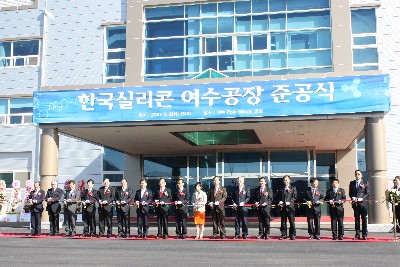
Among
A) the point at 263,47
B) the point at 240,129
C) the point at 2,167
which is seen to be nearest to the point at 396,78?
the point at 263,47

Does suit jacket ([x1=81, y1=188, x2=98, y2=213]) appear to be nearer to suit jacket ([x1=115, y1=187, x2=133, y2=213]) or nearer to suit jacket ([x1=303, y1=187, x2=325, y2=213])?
suit jacket ([x1=115, y1=187, x2=133, y2=213])

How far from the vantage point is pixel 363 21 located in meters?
24.1

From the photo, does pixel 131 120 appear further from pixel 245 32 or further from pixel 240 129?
pixel 245 32

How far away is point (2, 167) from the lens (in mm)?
27328

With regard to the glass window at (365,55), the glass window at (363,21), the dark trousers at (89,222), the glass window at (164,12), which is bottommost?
the dark trousers at (89,222)

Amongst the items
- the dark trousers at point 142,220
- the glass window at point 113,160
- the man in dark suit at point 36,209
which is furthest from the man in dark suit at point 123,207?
the glass window at point 113,160

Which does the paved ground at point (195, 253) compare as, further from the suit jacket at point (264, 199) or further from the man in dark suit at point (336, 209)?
the suit jacket at point (264, 199)

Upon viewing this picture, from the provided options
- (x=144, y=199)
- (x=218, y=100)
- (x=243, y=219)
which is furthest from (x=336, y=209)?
(x=144, y=199)

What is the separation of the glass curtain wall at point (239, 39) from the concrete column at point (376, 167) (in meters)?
7.19

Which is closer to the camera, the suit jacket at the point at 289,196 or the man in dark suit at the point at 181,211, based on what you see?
the suit jacket at the point at 289,196

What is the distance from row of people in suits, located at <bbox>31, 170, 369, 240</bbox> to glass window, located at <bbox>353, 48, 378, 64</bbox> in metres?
11.0

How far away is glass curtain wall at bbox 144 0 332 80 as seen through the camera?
23438 millimetres

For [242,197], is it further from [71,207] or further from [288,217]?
[71,207]

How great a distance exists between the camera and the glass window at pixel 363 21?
24.0m
